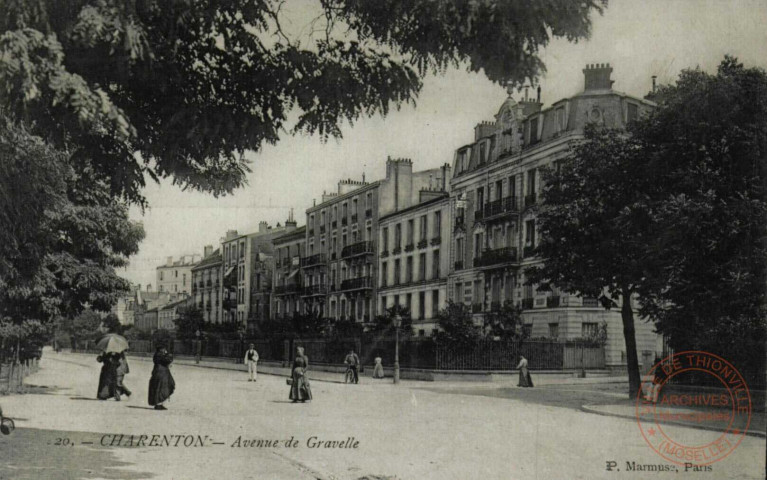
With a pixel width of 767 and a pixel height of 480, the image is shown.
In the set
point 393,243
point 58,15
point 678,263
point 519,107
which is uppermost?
point 519,107

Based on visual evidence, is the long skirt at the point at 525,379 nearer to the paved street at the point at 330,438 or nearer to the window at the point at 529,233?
the paved street at the point at 330,438

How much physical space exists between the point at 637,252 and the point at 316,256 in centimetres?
3950

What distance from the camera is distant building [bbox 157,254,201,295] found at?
Answer: 379 feet

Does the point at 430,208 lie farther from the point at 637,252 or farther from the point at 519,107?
the point at 637,252

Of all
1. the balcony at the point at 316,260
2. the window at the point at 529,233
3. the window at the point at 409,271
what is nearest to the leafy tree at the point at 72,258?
the window at the point at 529,233

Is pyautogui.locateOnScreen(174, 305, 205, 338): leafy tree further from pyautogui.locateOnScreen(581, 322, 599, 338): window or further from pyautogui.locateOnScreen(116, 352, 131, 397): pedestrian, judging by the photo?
pyautogui.locateOnScreen(116, 352, 131, 397): pedestrian

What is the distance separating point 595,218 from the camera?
70.8ft

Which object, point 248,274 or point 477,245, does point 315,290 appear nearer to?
point 248,274

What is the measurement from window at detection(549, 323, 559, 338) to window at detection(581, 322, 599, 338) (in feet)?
4.17

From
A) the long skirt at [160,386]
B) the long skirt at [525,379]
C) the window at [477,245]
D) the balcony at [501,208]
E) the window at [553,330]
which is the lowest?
the long skirt at [525,379]

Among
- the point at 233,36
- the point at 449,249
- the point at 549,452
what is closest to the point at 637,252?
the point at 549,452

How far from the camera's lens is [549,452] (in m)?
11.2

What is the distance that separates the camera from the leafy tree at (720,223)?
13.9 m

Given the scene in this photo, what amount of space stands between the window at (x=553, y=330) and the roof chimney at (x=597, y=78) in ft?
39.6
